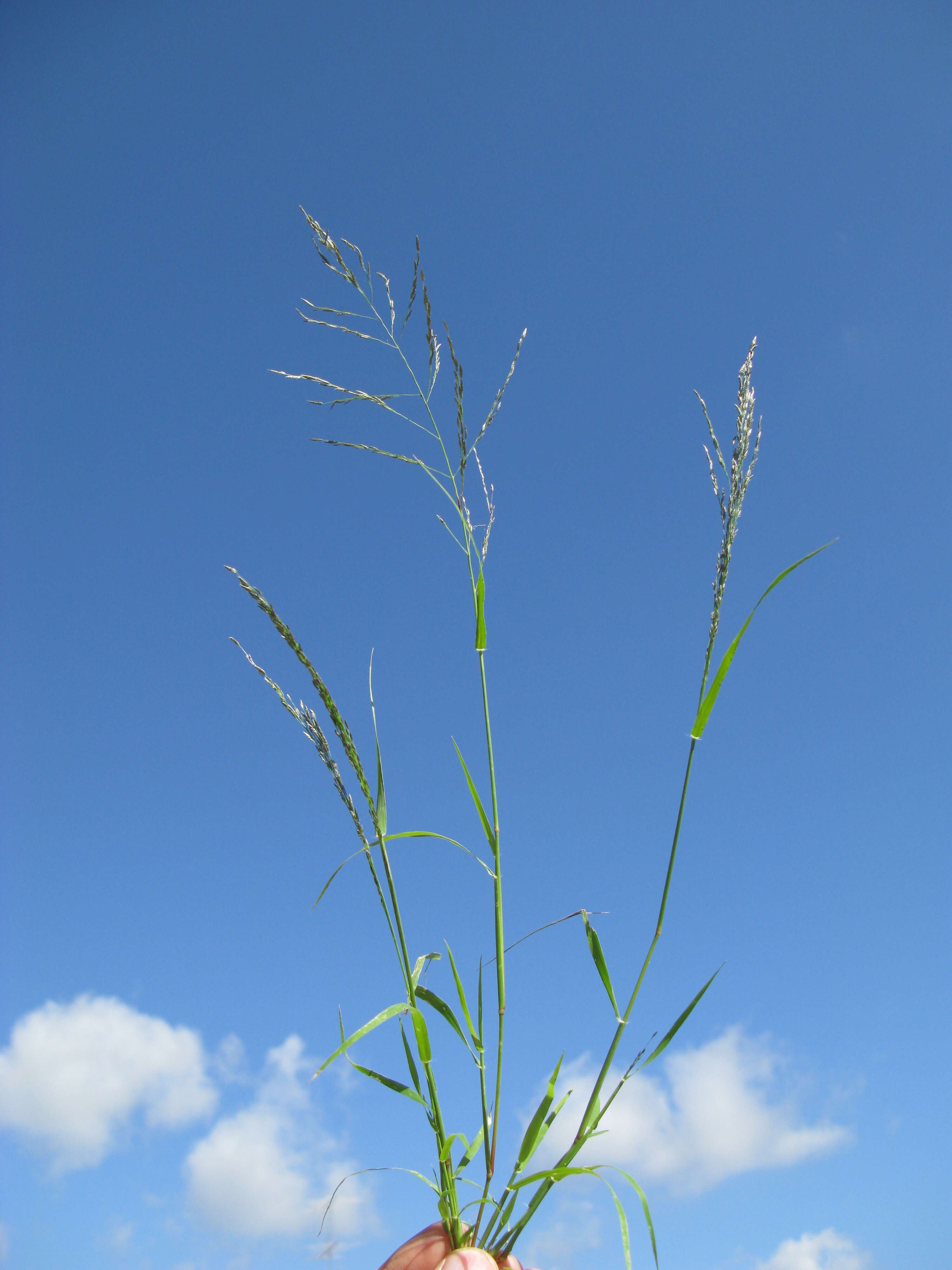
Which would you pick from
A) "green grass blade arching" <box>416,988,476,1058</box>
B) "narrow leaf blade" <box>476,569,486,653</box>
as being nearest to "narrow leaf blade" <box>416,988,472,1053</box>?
"green grass blade arching" <box>416,988,476,1058</box>

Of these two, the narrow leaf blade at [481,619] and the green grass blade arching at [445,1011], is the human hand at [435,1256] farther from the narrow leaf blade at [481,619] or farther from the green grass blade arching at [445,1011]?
the narrow leaf blade at [481,619]

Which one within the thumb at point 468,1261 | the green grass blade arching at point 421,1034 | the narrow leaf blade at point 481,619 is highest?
the narrow leaf blade at point 481,619

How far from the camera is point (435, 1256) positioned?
51.2 inches

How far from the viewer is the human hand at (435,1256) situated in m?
1.20

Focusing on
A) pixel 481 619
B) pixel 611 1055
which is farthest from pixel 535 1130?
pixel 481 619

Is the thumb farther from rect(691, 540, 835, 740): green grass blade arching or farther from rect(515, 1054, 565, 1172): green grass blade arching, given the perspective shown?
rect(691, 540, 835, 740): green grass blade arching

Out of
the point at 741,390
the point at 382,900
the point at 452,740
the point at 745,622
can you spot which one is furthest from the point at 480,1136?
the point at 741,390

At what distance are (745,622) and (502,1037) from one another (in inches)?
31.3

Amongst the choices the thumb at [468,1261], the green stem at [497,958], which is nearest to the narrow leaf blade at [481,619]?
the green stem at [497,958]

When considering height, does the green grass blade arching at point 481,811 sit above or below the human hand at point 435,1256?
above

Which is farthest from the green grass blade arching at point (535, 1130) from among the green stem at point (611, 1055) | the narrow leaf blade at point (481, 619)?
the narrow leaf blade at point (481, 619)

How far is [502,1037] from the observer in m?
1.21

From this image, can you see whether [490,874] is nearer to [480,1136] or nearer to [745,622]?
[480,1136]

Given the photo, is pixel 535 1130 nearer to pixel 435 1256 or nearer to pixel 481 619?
pixel 435 1256
